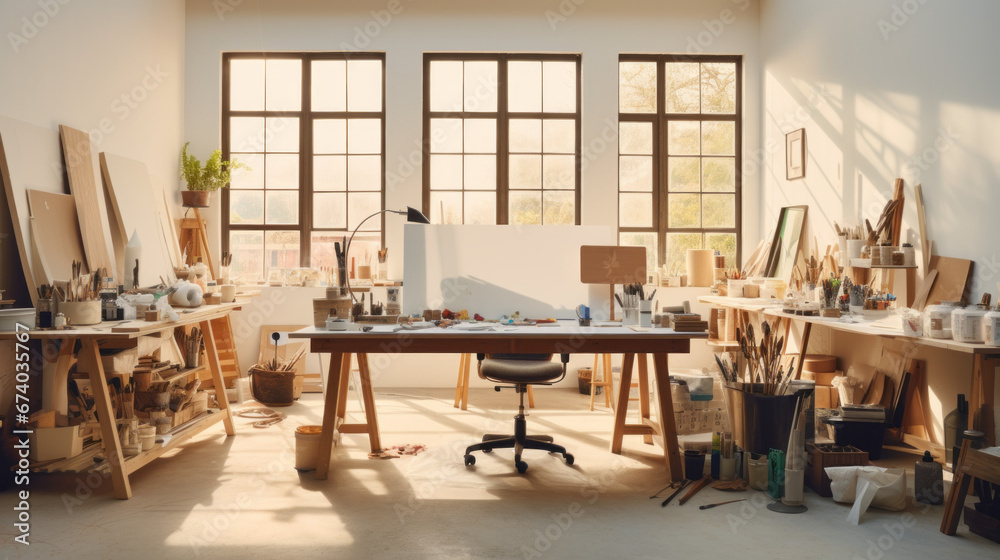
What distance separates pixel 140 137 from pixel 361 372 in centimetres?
327

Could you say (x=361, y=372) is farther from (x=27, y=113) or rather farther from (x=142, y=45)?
(x=142, y=45)

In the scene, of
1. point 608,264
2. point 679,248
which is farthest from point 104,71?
point 679,248

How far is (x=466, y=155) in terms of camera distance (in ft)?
23.4

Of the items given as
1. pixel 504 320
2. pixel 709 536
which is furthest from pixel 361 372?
pixel 709 536

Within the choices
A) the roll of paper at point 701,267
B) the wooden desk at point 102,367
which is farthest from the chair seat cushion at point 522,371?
the roll of paper at point 701,267

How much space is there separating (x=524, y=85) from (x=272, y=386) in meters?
3.82

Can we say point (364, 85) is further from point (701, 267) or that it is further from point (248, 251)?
point (701, 267)

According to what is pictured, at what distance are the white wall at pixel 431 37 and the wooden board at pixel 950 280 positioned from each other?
3.13 meters

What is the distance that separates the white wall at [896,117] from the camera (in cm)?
409

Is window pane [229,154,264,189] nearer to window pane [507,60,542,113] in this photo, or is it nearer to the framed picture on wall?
window pane [507,60,542,113]

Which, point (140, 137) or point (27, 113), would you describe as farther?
point (140, 137)

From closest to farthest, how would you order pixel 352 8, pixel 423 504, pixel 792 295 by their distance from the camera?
pixel 423 504
pixel 792 295
pixel 352 8

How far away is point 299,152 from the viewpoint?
7.14 meters

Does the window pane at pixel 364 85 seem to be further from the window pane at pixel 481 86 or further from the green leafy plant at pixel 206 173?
the green leafy plant at pixel 206 173
